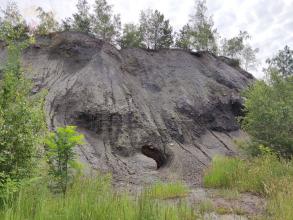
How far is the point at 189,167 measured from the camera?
14.7 m

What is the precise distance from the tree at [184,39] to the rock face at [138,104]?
4518 millimetres

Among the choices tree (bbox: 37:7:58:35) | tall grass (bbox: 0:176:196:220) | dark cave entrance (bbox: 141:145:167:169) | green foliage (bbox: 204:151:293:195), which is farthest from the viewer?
tree (bbox: 37:7:58:35)

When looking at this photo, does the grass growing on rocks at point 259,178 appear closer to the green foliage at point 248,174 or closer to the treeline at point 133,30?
the green foliage at point 248,174

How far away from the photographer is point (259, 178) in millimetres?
8500

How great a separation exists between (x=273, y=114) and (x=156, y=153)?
20.9ft

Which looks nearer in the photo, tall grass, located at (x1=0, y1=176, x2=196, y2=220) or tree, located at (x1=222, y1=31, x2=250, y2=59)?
tall grass, located at (x1=0, y1=176, x2=196, y2=220)

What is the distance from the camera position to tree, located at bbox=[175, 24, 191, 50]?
2867 cm

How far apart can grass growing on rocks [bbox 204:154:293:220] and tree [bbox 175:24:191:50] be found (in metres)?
19.3

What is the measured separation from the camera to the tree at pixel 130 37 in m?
27.1

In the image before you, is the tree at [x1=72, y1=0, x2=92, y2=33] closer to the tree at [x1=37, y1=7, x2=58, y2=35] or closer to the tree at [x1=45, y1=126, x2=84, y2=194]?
the tree at [x1=37, y1=7, x2=58, y2=35]

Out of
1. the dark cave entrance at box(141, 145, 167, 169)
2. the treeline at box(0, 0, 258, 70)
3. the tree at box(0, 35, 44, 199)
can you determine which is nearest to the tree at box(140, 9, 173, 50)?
the treeline at box(0, 0, 258, 70)

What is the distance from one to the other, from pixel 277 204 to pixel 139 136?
34.2 ft

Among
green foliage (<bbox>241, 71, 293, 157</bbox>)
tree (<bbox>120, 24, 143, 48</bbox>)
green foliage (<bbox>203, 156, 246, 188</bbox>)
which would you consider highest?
tree (<bbox>120, 24, 143, 48</bbox>)

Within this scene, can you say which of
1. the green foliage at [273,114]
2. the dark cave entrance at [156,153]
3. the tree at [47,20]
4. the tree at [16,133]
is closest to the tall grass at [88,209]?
the tree at [16,133]
